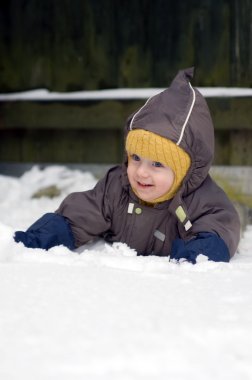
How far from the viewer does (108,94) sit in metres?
4.68

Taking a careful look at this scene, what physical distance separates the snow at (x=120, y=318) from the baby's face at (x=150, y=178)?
1.41 ft

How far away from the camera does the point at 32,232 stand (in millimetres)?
2951

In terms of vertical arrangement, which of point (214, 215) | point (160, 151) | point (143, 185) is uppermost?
point (160, 151)

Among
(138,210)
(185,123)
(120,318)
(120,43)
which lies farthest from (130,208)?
(120,43)

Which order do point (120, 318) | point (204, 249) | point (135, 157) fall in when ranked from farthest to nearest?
point (135, 157), point (204, 249), point (120, 318)

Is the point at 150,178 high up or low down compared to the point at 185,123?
down

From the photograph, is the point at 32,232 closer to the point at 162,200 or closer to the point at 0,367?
the point at 162,200

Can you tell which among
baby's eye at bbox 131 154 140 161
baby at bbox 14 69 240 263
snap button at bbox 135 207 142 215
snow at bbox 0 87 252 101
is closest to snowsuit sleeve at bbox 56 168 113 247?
baby at bbox 14 69 240 263

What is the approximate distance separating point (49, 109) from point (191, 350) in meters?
3.40

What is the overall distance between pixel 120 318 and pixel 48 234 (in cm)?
126

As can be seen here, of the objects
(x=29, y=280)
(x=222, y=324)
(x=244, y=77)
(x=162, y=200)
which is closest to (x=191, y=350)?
(x=222, y=324)

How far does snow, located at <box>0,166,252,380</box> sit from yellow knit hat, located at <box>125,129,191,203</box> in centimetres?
47

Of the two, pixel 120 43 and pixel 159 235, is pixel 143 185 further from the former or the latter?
pixel 120 43

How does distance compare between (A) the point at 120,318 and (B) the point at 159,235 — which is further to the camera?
(B) the point at 159,235
